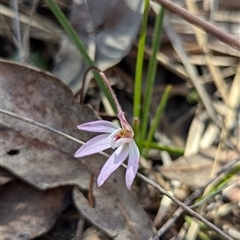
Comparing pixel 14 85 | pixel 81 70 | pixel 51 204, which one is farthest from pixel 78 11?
pixel 51 204

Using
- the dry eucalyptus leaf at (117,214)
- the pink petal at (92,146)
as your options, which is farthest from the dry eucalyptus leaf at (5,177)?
the pink petal at (92,146)

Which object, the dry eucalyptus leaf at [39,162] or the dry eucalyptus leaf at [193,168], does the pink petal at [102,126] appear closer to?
the dry eucalyptus leaf at [39,162]

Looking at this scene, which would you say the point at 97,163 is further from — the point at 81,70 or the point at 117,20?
the point at 117,20

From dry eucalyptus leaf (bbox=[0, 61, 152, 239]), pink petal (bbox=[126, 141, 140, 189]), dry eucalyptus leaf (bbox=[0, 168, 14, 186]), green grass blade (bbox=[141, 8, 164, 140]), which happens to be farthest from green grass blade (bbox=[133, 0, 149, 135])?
dry eucalyptus leaf (bbox=[0, 168, 14, 186])

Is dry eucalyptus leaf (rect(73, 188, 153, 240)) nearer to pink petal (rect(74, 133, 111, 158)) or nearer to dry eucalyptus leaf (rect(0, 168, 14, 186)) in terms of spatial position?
dry eucalyptus leaf (rect(0, 168, 14, 186))

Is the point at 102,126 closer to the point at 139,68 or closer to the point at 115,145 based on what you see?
the point at 115,145
